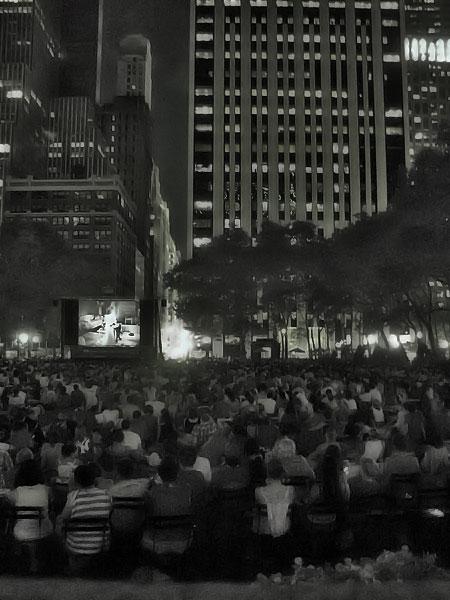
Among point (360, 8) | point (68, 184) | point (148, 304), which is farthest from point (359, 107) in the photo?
point (148, 304)

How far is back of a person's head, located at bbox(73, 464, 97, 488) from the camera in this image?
6.88 metres

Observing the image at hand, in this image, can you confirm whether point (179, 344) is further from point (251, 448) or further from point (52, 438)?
point (251, 448)

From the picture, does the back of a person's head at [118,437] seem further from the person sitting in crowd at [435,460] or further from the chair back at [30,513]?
the person sitting in crowd at [435,460]

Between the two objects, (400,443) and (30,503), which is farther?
(400,443)

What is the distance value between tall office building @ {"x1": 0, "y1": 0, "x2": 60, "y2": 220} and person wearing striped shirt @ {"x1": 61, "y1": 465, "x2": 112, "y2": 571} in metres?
150

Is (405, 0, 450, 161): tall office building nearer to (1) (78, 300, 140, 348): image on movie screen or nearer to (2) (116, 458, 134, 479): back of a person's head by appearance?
(1) (78, 300, 140, 348): image on movie screen

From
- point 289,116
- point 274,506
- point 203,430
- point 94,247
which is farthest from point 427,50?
point 274,506

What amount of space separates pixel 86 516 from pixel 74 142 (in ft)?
619

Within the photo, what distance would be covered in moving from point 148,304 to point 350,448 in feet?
118

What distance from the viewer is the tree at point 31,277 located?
63.2 metres

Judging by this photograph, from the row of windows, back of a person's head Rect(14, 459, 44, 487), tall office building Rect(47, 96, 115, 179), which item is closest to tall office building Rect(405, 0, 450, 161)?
the row of windows

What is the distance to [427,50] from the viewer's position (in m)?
178

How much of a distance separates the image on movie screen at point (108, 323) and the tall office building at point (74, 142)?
144 meters

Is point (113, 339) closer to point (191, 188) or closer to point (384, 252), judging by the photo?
point (384, 252)
